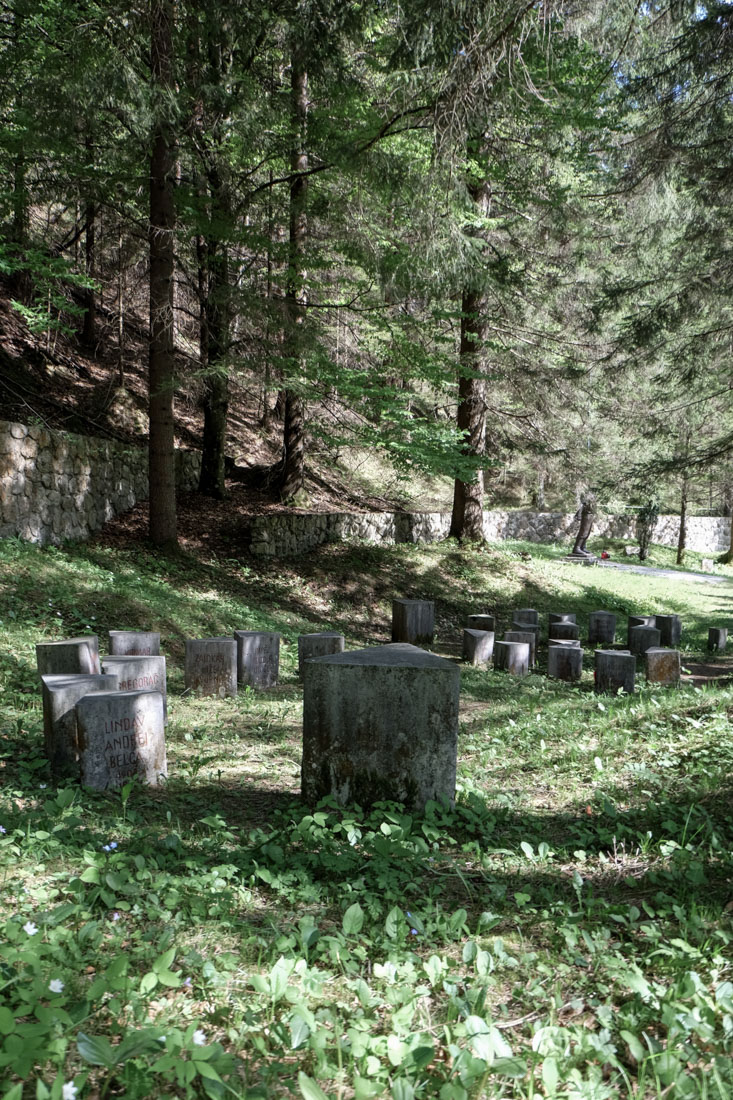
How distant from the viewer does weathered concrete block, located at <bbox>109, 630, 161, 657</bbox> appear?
24.0 feet

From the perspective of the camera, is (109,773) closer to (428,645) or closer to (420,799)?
(420,799)

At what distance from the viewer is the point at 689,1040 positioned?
2.09m

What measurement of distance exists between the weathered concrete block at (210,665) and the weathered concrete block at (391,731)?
340cm

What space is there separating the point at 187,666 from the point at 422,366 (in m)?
7.72

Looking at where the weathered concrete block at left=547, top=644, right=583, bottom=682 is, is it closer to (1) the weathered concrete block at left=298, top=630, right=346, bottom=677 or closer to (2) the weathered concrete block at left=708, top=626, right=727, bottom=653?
(1) the weathered concrete block at left=298, top=630, right=346, bottom=677

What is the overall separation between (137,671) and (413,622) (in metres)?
5.89

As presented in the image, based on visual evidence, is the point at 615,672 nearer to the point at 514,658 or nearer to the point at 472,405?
the point at 514,658

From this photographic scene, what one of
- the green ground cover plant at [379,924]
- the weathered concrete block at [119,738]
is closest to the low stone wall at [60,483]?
the green ground cover plant at [379,924]

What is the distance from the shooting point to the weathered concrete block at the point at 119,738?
446 centimetres

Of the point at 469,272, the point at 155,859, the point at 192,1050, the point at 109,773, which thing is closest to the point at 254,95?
the point at 469,272

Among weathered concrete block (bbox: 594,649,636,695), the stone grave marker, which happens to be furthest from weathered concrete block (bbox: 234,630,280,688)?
weathered concrete block (bbox: 594,649,636,695)

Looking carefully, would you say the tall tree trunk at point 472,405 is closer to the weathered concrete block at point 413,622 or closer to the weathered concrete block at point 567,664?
the weathered concrete block at point 413,622

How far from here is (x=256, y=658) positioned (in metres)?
8.14

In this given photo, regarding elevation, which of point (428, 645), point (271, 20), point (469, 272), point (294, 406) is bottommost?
point (428, 645)
